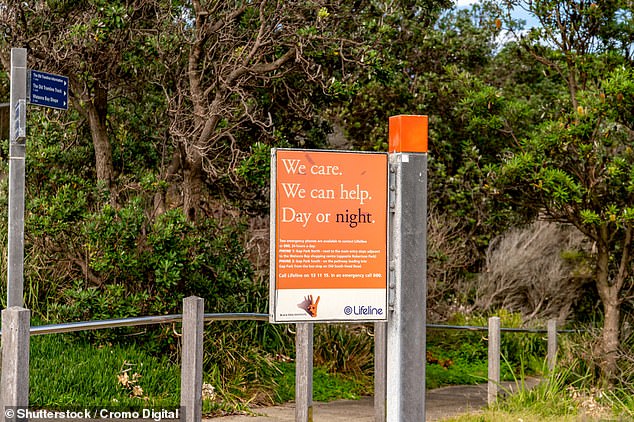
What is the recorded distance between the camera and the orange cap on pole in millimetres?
5348

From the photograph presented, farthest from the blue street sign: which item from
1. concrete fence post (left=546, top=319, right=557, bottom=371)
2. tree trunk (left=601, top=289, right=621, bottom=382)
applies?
tree trunk (left=601, top=289, right=621, bottom=382)

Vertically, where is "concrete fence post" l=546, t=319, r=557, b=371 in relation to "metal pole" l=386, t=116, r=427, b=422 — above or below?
below

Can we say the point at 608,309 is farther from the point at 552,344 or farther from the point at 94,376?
the point at 94,376

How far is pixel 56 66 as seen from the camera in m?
11.1

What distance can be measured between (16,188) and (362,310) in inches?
161

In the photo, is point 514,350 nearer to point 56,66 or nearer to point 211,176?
point 211,176

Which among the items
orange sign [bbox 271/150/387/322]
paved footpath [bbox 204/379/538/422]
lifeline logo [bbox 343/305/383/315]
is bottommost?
paved footpath [bbox 204/379/538/422]

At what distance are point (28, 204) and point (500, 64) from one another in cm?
1288

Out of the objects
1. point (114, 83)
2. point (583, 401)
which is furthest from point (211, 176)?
point (583, 401)

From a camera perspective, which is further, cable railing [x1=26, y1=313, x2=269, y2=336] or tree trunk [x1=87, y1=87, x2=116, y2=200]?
tree trunk [x1=87, y1=87, x2=116, y2=200]

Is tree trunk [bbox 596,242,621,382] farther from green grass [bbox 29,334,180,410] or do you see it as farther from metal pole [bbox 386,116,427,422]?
metal pole [bbox 386,116,427,422]

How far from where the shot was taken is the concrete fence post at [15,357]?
562 centimetres

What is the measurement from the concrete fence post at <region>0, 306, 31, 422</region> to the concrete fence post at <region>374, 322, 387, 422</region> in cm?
357

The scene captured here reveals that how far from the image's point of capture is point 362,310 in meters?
5.34
